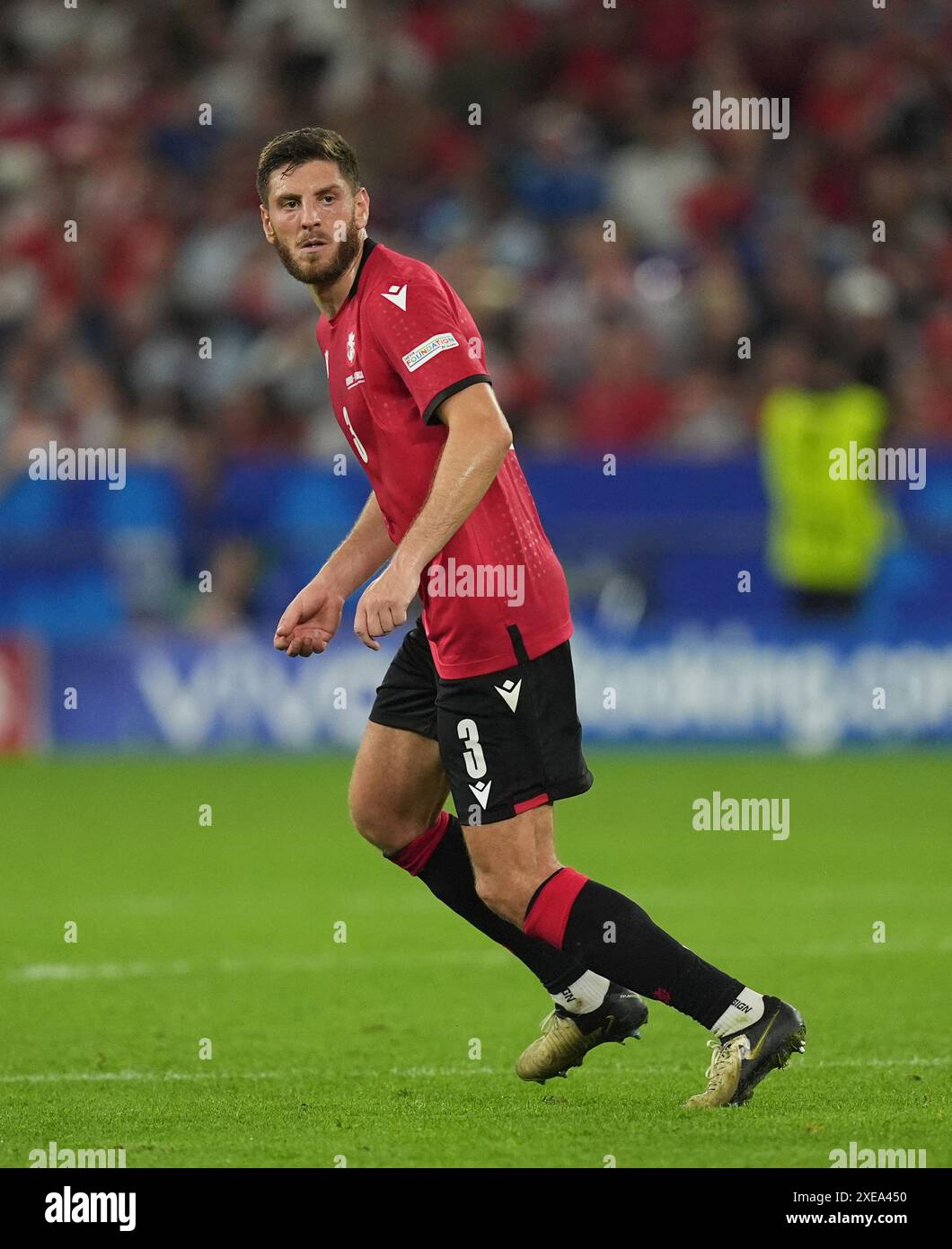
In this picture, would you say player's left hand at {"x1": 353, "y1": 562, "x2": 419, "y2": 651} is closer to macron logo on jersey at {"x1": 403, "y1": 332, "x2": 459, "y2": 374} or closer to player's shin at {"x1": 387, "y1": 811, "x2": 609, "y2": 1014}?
macron logo on jersey at {"x1": 403, "y1": 332, "x2": 459, "y2": 374}

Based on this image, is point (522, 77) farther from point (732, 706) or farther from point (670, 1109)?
point (670, 1109)

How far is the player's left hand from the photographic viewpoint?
14.8 ft

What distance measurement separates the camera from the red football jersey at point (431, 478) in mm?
4809

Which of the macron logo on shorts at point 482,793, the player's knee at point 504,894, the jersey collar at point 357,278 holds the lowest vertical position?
the player's knee at point 504,894

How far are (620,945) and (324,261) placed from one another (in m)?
1.75

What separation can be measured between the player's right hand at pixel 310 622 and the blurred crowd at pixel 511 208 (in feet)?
27.4

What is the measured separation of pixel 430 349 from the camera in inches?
187

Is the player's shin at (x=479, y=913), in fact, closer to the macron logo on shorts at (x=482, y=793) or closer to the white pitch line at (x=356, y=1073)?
the white pitch line at (x=356, y=1073)

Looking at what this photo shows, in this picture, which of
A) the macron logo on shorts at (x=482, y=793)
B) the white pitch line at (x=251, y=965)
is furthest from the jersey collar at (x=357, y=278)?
the white pitch line at (x=251, y=965)

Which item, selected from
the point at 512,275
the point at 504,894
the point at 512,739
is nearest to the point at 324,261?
the point at 512,739

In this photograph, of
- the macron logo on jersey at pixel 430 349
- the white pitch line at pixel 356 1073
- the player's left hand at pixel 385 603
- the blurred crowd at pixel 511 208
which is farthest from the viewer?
the blurred crowd at pixel 511 208

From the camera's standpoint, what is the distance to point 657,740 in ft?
43.2

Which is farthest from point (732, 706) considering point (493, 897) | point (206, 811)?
point (493, 897)

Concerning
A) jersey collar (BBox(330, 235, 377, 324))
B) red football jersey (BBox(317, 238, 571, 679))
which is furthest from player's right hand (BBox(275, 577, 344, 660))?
jersey collar (BBox(330, 235, 377, 324))
